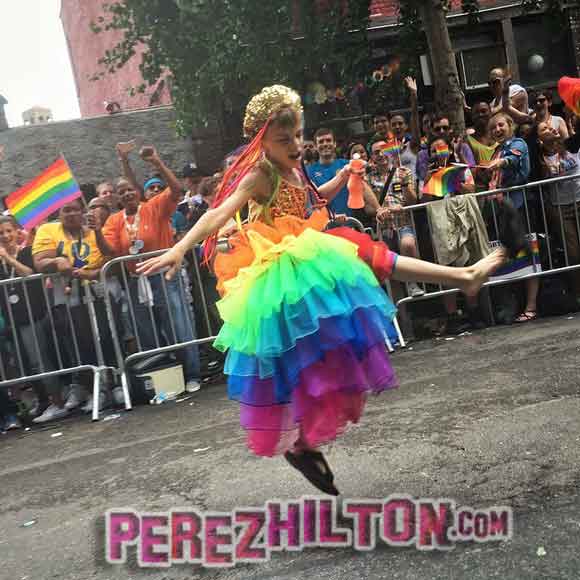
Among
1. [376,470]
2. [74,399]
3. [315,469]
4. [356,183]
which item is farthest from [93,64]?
[315,469]

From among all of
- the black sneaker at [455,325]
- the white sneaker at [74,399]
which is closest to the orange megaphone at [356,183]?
the black sneaker at [455,325]

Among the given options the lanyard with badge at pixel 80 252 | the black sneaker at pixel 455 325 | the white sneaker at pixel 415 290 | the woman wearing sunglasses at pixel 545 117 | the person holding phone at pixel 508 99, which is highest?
the person holding phone at pixel 508 99

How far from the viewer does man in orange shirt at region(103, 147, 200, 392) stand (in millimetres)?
7375

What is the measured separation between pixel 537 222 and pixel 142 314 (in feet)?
14.1

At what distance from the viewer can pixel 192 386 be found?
7.37 metres

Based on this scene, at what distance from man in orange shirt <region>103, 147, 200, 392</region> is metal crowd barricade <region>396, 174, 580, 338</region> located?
2.24 meters

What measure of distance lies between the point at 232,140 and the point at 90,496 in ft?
36.2

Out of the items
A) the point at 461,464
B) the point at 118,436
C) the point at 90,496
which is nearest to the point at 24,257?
the point at 118,436

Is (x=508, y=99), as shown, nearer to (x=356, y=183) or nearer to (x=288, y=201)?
(x=356, y=183)

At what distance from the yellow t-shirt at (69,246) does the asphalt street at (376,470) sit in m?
1.59

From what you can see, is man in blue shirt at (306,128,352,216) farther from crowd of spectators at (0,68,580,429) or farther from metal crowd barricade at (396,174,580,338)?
metal crowd barricade at (396,174,580,338)

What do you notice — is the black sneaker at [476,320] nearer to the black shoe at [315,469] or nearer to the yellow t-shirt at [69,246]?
the yellow t-shirt at [69,246]

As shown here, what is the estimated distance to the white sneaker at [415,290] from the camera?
793 centimetres

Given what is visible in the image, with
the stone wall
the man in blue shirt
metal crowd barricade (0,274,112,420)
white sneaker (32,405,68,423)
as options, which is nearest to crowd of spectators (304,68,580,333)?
the man in blue shirt
